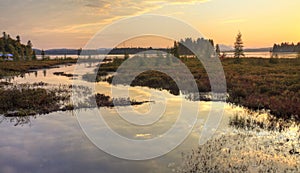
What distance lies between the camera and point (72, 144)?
10.5 m

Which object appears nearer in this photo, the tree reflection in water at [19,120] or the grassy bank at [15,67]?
the tree reflection in water at [19,120]

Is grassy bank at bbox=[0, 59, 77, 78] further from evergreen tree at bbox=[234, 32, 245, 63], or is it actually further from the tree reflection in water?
evergreen tree at bbox=[234, 32, 245, 63]

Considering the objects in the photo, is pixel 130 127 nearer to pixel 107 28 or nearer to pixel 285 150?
pixel 107 28

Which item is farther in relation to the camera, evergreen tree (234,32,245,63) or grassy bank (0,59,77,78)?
evergreen tree (234,32,245,63)

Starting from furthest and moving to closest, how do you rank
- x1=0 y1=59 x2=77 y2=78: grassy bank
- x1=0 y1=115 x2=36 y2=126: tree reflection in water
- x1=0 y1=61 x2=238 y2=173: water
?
x1=0 y1=59 x2=77 y2=78: grassy bank < x1=0 y1=115 x2=36 y2=126: tree reflection in water < x1=0 y1=61 x2=238 y2=173: water

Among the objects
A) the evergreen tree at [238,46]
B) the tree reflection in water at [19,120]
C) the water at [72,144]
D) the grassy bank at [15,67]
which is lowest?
the water at [72,144]

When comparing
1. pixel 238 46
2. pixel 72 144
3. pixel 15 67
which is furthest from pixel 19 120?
pixel 238 46

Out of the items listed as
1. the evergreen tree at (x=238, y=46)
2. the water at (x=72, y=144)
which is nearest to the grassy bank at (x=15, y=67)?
the water at (x=72, y=144)

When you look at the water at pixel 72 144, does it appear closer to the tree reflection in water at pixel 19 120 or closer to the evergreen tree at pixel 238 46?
the tree reflection in water at pixel 19 120

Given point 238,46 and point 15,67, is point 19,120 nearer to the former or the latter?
point 15,67

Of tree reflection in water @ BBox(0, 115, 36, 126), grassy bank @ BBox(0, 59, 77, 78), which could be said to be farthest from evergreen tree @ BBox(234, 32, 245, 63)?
tree reflection in water @ BBox(0, 115, 36, 126)

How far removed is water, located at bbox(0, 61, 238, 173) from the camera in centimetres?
834

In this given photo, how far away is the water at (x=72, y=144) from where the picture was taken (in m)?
8.34

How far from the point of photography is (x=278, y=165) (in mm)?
8109
